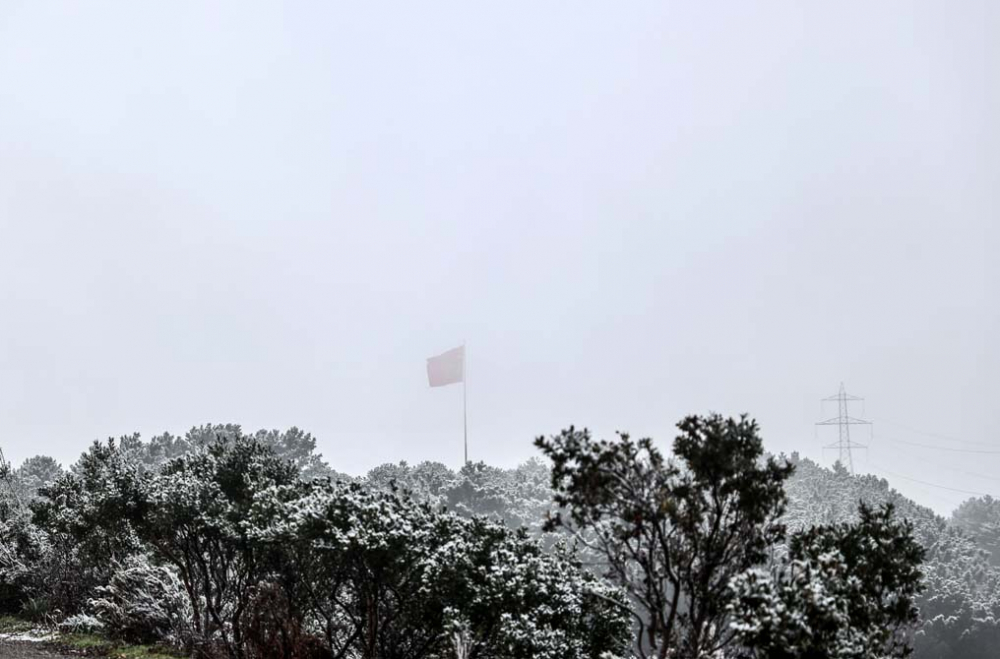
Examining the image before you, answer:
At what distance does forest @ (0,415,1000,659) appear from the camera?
9.29 metres

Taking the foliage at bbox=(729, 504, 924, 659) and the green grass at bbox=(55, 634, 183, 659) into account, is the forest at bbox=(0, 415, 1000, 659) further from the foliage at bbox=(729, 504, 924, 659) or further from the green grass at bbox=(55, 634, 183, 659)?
the green grass at bbox=(55, 634, 183, 659)

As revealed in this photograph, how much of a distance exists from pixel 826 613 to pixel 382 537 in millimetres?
6114

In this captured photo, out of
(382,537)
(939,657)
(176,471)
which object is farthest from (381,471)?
(382,537)

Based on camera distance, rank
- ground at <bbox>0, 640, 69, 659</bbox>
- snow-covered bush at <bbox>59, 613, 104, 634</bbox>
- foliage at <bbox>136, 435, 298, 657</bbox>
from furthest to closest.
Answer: snow-covered bush at <bbox>59, 613, 104, 634</bbox> < ground at <bbox>0, 640, 69, 659</bbox> < foliage at <bbox>136, 435, 298, 657</bbox>

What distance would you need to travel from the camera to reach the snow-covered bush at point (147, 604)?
60.4 feet

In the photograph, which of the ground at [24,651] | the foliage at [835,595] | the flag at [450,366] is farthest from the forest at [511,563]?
the flag at [450,366]

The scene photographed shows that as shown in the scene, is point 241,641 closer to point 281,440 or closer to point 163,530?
point 163,530

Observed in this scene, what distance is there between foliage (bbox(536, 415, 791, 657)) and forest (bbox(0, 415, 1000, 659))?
0.07 feet

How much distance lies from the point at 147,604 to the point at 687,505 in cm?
1412

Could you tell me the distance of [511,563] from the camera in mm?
11727

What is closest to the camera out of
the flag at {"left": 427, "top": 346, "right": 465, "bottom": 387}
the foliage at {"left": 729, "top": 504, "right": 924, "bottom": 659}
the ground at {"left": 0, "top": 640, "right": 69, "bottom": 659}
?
the foliage at {"left": 729, "top": 504, "right": 924, "bottom": 659}

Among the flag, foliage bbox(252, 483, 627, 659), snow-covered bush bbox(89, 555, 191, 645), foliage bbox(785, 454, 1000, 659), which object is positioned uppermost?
the flag

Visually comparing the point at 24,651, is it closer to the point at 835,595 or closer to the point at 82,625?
the point at 82,625

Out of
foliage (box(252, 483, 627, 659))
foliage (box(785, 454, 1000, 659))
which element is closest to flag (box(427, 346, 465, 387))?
foliage (box(785, 454, 1000, 659))
